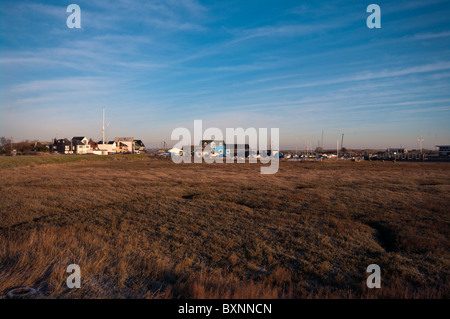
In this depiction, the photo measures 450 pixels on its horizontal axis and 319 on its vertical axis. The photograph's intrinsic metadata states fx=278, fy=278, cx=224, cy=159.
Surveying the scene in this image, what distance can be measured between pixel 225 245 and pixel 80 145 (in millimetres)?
112775

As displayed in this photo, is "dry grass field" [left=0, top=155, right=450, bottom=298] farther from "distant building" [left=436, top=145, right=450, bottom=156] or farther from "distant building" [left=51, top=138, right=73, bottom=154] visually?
"distant building" [left=436, top=145, right=450, bottom=156]

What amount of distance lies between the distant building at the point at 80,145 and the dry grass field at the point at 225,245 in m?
97.4

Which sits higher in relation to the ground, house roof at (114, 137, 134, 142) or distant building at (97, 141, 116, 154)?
house roof at (114, 137, 134, 142)

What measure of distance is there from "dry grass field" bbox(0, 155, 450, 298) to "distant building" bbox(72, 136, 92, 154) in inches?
3836

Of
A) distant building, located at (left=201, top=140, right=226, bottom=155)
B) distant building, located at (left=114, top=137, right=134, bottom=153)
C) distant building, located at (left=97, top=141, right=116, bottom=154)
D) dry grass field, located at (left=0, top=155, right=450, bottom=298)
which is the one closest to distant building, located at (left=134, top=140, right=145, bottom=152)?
distant building, located at (left=114, top=137, right=134, bottom=153)

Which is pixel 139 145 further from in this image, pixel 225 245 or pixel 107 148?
pixel 225 245

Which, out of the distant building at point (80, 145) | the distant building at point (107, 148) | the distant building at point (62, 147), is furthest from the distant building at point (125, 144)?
the distant building at point (62, 147)

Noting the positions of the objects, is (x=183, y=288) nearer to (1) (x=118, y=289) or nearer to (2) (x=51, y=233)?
(1) (x=118, y=289)

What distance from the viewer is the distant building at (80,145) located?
106m

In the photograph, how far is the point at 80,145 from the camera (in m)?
107

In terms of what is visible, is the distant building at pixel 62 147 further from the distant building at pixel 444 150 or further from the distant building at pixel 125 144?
the distant building at pixel 444 150

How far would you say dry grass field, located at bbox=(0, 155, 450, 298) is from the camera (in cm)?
548

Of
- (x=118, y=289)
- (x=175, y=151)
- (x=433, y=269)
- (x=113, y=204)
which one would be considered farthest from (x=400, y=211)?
(x=175, y=151)

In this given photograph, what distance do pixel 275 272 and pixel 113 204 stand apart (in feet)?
38.4
